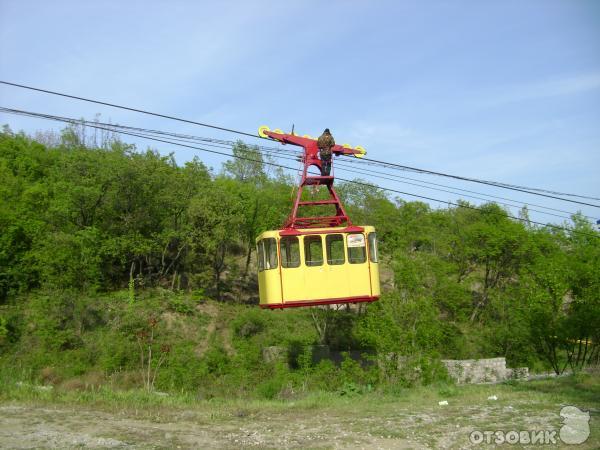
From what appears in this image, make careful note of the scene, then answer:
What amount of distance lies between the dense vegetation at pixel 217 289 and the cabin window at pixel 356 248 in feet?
26.0

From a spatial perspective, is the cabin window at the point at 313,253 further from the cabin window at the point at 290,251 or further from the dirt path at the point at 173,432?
the dirt path at the point at 173,432

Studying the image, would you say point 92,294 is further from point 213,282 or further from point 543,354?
point 543,354

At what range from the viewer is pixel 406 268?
85.6ft

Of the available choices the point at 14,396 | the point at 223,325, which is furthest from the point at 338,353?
the point at 14,396

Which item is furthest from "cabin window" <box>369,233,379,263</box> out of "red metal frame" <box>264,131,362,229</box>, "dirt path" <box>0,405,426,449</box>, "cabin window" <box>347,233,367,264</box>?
"dirt path" <box>0,405,426,449</box>

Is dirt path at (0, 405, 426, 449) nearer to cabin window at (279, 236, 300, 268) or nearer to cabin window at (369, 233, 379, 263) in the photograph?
cabin window at (279, 236, 300, 268)

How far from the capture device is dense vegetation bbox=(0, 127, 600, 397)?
26734 mm

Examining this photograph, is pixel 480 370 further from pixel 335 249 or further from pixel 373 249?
pixel 335 249

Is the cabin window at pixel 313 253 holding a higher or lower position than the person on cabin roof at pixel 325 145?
lower

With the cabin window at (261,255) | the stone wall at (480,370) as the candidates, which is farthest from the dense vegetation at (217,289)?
the cabin window at (261,255)

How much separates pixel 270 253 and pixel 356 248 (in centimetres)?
225

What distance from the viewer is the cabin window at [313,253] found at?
1420 centimetres

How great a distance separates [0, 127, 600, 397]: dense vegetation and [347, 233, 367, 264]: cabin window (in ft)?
26.0

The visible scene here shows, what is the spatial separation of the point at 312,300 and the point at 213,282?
28812 millimetres
